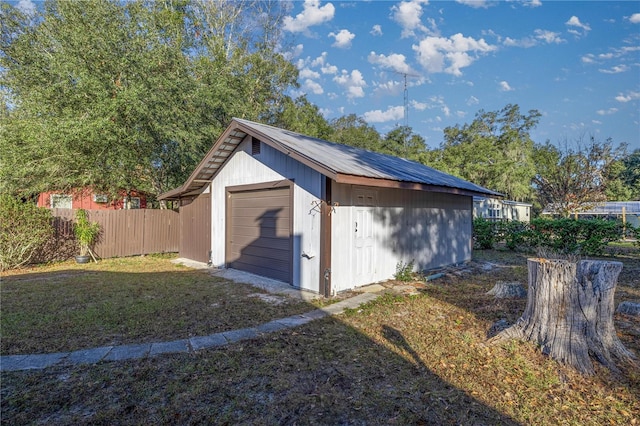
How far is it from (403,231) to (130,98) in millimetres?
9947

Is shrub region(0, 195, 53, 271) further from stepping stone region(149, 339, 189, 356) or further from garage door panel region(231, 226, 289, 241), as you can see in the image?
stepping stone region(149, 339, 189, 356)

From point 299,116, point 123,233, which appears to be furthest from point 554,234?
point 299,116

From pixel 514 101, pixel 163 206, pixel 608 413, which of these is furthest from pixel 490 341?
pixel 514 101

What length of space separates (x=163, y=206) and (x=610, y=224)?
16715 mm

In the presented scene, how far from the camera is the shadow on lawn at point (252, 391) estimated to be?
2516mm

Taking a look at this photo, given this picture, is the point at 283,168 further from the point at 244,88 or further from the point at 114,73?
the point at 244,88

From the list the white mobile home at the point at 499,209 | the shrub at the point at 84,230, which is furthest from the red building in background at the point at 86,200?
the white mobile home at the point at 499,209

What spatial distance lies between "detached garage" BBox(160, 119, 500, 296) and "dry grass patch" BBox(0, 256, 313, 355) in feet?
3.40

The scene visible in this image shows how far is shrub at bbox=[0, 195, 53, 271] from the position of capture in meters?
8.47

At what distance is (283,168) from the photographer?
7.11 m

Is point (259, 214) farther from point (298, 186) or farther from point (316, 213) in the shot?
point (316, 213)

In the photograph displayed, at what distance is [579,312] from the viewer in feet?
11.3

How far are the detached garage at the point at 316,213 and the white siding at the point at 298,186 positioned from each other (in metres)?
0.02

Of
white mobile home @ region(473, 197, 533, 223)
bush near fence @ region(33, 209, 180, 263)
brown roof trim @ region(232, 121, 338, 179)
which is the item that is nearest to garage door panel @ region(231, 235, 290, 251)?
brown roof trim @ region(232, 121, 338, 179)
